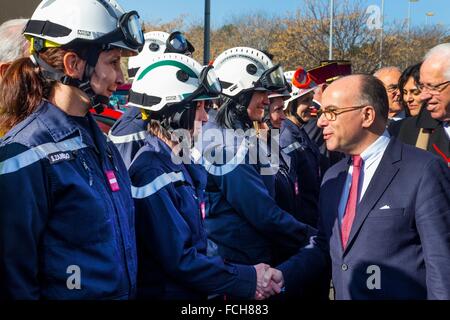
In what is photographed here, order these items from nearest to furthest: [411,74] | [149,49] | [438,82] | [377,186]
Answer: [377,186] → [438,82] → [149,49] → [411,74]

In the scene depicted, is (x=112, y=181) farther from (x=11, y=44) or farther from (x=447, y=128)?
(x=447, y=128)

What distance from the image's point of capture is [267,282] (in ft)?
11.6

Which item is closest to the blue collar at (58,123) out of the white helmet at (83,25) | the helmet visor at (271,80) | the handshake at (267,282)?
the white helmet at (83,25)

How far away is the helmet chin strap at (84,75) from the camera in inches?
107

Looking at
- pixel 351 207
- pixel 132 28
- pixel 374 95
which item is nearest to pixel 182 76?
pixel 132 28

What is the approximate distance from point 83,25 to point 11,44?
70 cm

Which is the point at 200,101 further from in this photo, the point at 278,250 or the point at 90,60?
the point at 278,250

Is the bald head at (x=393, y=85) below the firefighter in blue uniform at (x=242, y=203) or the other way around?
the other way around

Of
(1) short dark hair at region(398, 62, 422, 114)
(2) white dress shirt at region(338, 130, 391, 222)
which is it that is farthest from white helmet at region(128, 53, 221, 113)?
(1) short dark hair at region(398, 62, 422, 114)

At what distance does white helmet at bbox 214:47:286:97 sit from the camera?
4.87 metres

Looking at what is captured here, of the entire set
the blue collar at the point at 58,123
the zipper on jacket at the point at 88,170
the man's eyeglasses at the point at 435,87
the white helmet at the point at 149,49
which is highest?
the white helmet at the point at 149,49

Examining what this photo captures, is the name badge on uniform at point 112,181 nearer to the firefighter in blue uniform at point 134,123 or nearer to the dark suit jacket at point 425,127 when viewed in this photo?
the firefighter in blue uniform at point 134,123

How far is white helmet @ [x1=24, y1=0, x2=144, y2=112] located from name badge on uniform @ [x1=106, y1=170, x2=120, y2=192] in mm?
389

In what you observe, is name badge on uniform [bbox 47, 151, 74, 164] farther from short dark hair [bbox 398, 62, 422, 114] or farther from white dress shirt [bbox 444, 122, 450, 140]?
short dark hair [bbox 398, 62, 422, 114]
